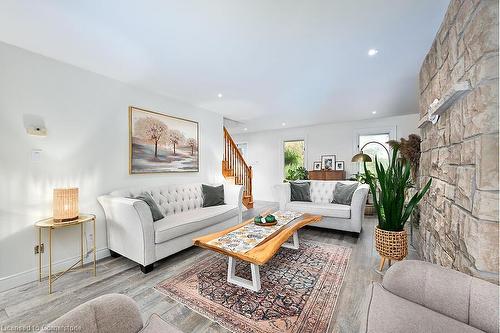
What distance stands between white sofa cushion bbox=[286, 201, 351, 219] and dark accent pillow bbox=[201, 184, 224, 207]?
1278mm

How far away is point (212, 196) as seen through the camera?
3727mm

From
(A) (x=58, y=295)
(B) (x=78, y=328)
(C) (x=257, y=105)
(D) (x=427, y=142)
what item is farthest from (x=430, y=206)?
(A) (x=58, y=295)

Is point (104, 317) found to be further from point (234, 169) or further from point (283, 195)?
point (234, 169)

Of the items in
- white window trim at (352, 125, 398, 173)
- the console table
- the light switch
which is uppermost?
white window trim at (352, 125, 398, 173)

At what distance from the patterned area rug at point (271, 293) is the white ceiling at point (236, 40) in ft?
7.91

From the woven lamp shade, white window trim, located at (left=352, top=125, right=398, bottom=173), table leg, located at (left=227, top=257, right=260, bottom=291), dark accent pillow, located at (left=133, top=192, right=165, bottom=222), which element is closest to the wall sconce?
the woven lamp shade

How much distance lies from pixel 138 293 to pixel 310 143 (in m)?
5.62

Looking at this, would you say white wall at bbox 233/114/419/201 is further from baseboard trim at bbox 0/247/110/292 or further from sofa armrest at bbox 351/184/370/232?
baseboard trim at bbox 0/247/110/292

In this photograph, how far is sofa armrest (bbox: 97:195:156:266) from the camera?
2.28m

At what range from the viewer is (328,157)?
19.8 feet

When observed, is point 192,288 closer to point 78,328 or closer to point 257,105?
point 78,328

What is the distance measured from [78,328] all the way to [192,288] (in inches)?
52.1

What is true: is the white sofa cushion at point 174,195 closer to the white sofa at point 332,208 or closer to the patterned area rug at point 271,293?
the patterned area rug at point 271,293

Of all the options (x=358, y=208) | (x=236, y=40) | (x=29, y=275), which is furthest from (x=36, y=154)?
(x=358, y=208)
